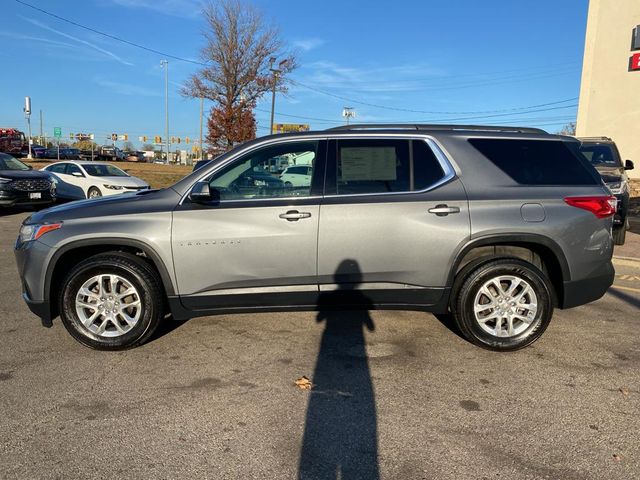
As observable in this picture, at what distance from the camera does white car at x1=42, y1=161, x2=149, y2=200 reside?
619 inches

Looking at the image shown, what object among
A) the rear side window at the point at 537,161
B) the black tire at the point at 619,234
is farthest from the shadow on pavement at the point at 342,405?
the black tire at the point at 619,234

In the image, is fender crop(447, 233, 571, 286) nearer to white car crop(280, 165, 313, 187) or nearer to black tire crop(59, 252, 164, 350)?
white car crop(280, 165, 313, 187)

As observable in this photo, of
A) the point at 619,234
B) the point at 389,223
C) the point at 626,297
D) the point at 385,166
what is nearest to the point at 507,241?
the point at 389,223

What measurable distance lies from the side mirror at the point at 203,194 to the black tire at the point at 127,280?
714mm

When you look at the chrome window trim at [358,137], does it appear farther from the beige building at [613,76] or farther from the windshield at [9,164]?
the beige building at [613,76]

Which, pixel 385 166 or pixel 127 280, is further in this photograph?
pixel 385 166

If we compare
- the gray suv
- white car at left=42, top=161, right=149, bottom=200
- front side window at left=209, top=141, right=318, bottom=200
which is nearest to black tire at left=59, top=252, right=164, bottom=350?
the gray suv

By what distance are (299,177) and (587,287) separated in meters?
2.68

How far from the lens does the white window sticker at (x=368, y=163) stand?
4.08 meters

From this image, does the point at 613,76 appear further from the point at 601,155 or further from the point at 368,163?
the point at 368,163

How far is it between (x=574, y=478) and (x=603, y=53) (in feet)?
74.5

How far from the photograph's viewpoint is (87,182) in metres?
15.8

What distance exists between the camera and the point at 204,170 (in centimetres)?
404

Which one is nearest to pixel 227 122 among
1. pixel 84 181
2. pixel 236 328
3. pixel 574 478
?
pixel 84 181
